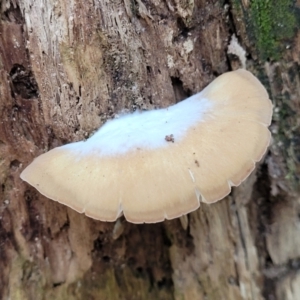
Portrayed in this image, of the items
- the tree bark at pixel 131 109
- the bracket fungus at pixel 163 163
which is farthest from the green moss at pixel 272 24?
the bracket fungus at pixel 163 163

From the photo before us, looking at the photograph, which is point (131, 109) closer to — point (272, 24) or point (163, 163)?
point (163, 163)

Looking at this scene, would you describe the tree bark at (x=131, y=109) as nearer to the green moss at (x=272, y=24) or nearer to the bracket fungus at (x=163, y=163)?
the green moss at (x=272, y=24)

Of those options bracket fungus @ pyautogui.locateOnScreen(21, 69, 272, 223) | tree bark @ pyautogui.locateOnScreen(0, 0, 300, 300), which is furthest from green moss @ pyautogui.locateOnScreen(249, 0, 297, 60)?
bracket fungus @ pyautogui.locateOnScreen(21, 69, 272, 223)

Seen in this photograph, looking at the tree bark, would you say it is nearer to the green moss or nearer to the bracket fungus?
the green moss

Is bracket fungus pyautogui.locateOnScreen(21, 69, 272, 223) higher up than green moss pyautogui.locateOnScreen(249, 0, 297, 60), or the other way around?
green moss pyautogui.locateOnScreen(249, 0, 297, 60)

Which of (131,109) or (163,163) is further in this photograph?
(131,109)

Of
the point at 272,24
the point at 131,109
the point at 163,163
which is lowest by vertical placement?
the point at 163,163

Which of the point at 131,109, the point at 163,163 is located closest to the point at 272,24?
the point at 131,109
